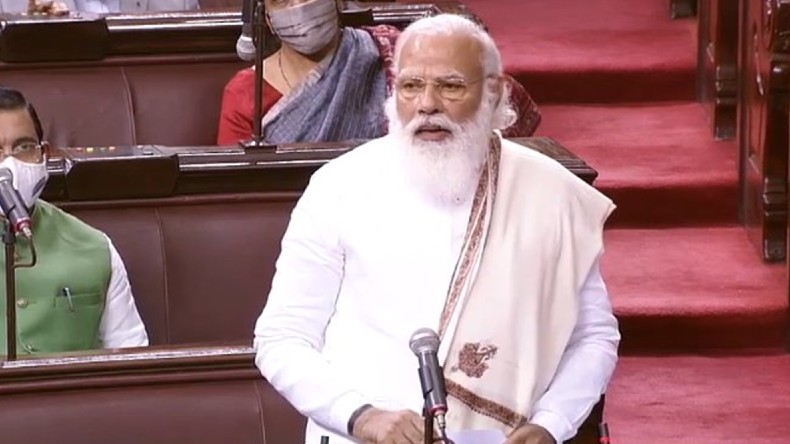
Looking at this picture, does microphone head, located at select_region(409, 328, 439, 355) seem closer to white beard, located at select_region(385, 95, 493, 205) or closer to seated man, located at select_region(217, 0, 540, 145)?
white beard, located at select_region(385, 95, 493, 205)

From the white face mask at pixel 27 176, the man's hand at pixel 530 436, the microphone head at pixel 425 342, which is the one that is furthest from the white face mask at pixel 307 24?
the microphone head at pixel 425 342

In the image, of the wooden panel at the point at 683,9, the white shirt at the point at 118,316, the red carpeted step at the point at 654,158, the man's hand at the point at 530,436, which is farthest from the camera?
the wooden panel at the point at 683,9

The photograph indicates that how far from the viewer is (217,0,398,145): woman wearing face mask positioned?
5152mm

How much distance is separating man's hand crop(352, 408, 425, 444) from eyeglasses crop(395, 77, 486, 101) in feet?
1.64

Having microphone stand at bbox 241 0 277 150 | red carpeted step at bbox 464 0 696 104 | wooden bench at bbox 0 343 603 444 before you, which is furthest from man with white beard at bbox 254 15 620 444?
red carpeted step at bbox 464 0 696 104

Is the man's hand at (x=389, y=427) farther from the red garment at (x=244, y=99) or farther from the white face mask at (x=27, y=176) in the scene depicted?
the red garment at (x=244, y=99)

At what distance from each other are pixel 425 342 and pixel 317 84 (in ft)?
7.78

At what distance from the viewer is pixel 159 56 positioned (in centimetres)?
580

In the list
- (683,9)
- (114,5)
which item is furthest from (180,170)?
(683,9)

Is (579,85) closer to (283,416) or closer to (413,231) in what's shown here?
(283,416)

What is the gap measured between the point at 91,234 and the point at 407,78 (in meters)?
1.39

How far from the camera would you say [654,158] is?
6457mm

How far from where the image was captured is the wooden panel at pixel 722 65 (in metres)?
6.47

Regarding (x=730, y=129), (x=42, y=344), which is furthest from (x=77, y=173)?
(x=730, y=129)
